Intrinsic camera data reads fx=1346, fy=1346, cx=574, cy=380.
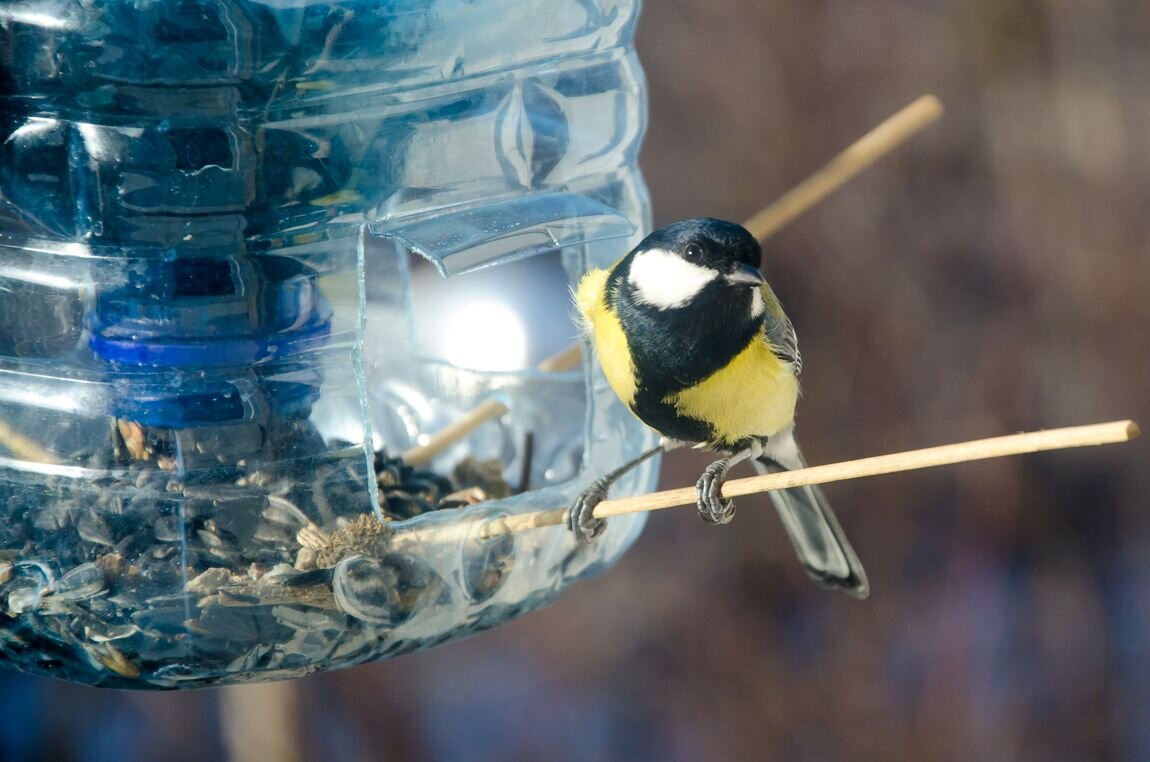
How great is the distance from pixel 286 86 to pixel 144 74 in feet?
0.51

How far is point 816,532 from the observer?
2018 millimetres

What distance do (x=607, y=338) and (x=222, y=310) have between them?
1.62ft

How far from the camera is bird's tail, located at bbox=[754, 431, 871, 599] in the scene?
6.56 feet

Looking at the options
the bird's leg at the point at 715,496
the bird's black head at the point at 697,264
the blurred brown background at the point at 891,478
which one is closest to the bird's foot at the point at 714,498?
the bird's leg at the point at 715,496

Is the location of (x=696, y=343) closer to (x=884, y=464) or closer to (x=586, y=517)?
(x=586, y=517)

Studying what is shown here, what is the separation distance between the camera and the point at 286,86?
1546 mm

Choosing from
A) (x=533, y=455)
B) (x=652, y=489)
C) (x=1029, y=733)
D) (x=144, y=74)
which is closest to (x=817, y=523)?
(x=652, y=489)

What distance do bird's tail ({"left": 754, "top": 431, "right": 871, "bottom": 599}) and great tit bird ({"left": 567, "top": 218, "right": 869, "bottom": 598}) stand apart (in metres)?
0.17

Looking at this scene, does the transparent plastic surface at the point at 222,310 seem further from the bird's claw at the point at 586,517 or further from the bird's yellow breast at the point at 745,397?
the bird's yellow breast at the point at 745,397

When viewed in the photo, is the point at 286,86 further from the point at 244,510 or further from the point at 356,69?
the point at 244,510

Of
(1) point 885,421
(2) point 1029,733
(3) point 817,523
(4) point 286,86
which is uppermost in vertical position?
(4) point 286,86

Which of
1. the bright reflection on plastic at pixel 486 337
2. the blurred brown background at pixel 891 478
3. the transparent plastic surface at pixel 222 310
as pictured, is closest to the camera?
the transparent plastic surface at pixel 222 310

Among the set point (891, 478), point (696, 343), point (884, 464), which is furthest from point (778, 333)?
point (891, 478)

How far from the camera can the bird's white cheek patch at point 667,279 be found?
168 centimetres
